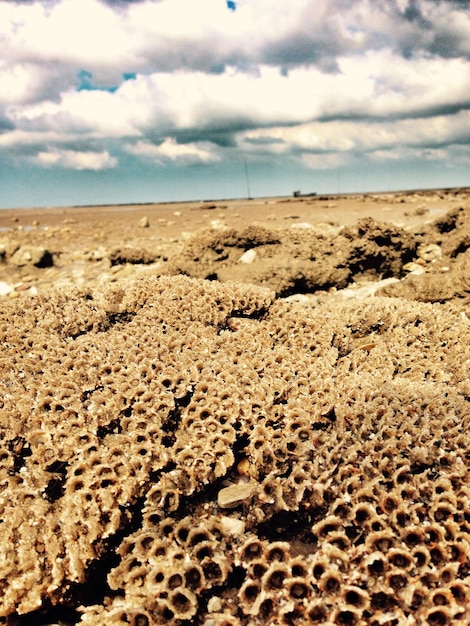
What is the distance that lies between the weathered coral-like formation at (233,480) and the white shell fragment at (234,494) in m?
0.01

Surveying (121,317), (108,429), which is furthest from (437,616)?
(121,317)

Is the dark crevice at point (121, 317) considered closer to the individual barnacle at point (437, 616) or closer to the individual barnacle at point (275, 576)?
the individual barnacle at point (275, 576)

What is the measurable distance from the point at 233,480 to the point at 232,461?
0.72 feet

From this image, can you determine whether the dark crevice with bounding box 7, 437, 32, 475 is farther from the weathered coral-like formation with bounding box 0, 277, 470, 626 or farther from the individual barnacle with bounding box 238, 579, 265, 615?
the individual barnacle with bounding box 238, 579, 265, 615

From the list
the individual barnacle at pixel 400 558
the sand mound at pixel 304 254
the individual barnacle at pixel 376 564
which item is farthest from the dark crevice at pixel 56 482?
the sand mound at pixel 304 254

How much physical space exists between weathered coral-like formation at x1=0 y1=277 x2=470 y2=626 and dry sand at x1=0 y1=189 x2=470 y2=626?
1 centimetres

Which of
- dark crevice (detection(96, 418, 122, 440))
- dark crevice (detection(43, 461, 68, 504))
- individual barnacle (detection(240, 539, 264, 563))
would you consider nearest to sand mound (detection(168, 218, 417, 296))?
dark crevice (detection(96, 418, 122, 440))

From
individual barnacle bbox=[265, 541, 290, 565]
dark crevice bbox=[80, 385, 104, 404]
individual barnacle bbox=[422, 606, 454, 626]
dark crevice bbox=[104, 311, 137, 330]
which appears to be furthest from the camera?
dark crevice bbox=[104, 311, 137, 330]

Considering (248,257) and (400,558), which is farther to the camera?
(248,257)

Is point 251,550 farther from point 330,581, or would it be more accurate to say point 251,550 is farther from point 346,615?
point 346,615

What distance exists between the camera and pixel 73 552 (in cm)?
323

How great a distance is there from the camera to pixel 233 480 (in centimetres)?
391

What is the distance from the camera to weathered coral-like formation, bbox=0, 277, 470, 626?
2.89 metres

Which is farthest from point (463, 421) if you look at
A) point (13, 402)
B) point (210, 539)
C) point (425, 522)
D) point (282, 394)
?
point (13, 402)
